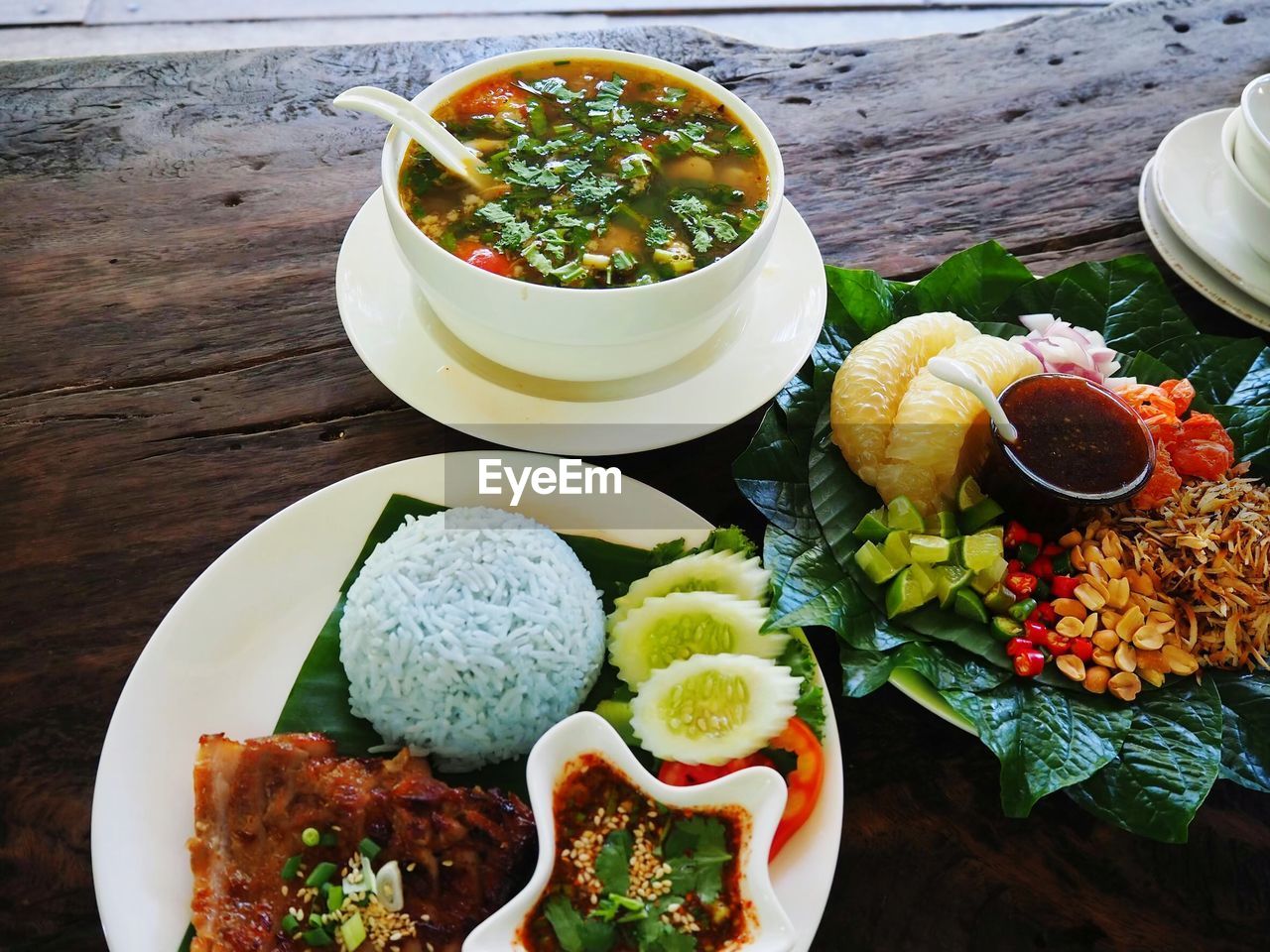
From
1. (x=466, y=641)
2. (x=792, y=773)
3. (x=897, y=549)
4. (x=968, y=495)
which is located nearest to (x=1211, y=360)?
(x=968, y=495)

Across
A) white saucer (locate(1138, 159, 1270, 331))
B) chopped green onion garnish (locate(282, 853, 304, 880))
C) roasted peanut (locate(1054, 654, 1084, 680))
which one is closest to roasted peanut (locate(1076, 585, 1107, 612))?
roasted peanut (locate(1054, 654, 1084, 680))

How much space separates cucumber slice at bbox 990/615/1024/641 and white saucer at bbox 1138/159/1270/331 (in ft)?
4.17

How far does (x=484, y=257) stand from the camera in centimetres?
190

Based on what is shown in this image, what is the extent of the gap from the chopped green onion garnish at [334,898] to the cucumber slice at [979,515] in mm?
1417

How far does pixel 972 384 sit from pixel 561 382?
0.85 m

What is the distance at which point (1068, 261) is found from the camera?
286cm

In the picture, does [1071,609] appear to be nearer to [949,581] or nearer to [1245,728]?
[949,581]

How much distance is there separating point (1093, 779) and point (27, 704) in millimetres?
2027

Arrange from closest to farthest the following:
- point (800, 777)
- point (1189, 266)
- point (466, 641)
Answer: point (800, 777)
point (466, 641)
point (1189, 266)

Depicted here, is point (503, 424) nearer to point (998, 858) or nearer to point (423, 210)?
point (423, 210)

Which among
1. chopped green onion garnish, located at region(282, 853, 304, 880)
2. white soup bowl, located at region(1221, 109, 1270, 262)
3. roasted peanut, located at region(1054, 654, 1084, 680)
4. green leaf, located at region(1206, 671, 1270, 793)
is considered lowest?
chopped green onion garnish, located at region(282, 853, 304, 880)

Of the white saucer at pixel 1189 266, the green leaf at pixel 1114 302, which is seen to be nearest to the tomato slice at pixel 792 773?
the green leaf at pixel 1114 302

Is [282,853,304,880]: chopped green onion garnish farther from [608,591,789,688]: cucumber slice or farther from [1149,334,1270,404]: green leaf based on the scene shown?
[1149,334,1270,404]: green leaf

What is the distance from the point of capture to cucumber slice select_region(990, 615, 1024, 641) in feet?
6.59
